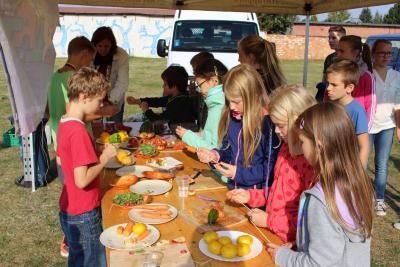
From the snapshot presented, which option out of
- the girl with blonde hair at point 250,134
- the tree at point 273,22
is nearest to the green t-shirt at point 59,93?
the girl with blonde hair at point 250,134

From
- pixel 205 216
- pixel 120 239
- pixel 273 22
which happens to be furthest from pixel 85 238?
pixel 273 22

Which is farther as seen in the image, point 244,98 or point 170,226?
point 244,98

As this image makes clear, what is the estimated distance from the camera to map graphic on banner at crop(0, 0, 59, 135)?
1901 mm

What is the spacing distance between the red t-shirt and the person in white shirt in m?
2.74

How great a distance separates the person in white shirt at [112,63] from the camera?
515cm

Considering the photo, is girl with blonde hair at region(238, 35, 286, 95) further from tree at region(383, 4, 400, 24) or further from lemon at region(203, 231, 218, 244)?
tree at region(383, 4, 400, 24)

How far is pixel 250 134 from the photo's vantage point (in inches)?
103

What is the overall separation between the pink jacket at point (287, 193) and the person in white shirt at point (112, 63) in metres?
3.41

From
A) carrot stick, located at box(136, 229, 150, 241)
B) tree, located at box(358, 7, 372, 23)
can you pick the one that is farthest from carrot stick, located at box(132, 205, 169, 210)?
tree, located at box(358, 7, 372, 23)

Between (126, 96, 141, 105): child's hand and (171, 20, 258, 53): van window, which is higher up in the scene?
(171, 20, 258, 53): van window

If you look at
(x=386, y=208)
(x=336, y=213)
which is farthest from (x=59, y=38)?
(x=336, y=213)

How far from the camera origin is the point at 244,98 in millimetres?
2621

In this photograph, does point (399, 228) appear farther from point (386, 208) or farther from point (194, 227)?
point (194, 227)

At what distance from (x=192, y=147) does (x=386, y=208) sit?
2.81m
